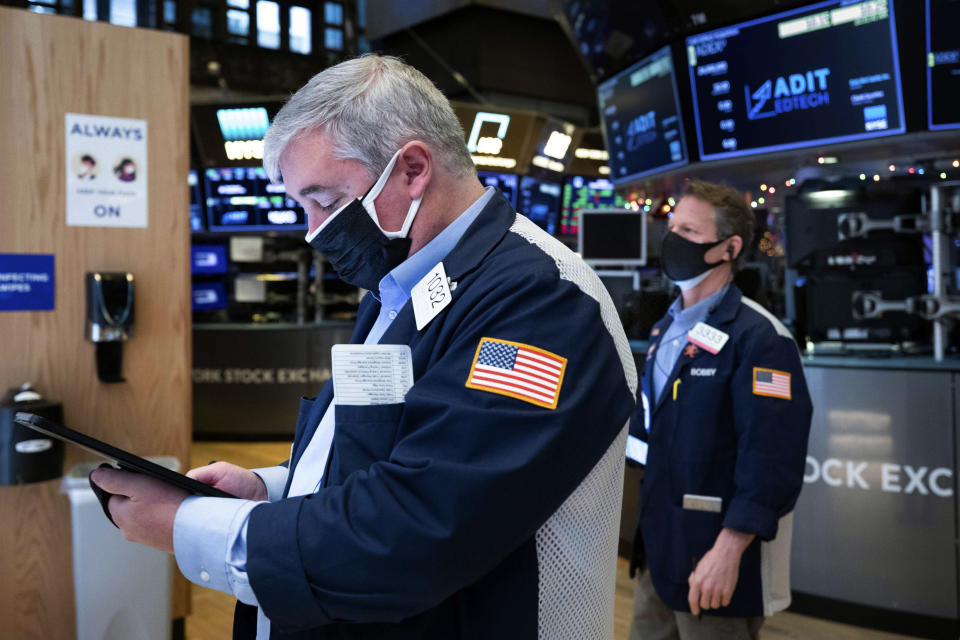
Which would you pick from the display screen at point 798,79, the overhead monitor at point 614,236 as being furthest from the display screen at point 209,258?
the display screen at point 798,79

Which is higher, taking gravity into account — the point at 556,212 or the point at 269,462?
the point at 556,212

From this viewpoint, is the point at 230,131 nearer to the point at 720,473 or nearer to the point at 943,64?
the point at 943,64

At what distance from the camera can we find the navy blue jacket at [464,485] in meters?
0.82

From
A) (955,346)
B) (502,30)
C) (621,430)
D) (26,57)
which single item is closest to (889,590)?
(955,346)

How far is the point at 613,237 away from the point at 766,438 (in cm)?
340

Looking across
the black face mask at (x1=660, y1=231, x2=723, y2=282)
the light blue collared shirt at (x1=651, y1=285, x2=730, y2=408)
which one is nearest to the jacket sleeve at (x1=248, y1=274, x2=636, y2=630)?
the light blue collared shirt at (x1=651, y1=285, x2=730, y2=408)

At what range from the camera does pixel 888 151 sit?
416cm

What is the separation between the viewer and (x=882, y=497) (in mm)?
3555

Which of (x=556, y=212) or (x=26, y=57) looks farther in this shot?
(x=556, y=212)

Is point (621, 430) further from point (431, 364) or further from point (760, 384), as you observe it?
point (760, 384)

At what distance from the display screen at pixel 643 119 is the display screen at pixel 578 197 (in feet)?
7.86

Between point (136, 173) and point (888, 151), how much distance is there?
3.60 metres

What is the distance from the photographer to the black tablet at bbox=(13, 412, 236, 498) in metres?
0.92

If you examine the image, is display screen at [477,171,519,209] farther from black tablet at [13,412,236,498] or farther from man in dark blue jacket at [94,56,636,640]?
black tablet at [13,412,236,498]
